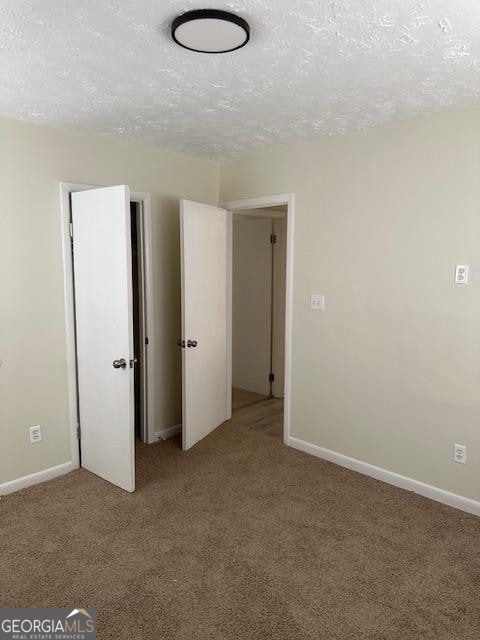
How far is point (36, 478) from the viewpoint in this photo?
3148mm

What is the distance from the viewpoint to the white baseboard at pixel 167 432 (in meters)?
3.93

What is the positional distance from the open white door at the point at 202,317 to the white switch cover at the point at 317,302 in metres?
0.90

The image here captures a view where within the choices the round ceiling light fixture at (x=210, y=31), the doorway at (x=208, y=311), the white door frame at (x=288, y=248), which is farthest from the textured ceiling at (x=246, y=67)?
the doorway at (x=208, y=311)

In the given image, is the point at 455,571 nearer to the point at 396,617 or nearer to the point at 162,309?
the point at 396,617

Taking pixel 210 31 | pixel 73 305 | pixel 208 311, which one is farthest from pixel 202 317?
pixel 210 31

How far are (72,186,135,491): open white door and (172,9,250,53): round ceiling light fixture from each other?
1.18 meters

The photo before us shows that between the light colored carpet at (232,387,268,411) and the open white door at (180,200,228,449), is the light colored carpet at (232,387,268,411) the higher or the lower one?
the lower one

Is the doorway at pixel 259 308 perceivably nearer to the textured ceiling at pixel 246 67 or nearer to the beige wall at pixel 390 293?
the beige wall at pixel 390 293

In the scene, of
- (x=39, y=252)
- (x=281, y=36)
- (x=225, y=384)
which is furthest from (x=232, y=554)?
(x=281, y=36)

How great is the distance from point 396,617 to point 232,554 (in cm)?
84

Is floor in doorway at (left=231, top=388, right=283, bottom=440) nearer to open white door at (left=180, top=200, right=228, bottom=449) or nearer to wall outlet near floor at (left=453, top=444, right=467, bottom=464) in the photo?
open white door at (left=180, top=200, right=228, bottom=449)

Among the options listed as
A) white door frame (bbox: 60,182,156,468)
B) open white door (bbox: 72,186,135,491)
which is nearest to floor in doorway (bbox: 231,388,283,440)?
white door frame (bbox: 60,182,156,468)

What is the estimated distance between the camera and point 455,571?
7.50ft

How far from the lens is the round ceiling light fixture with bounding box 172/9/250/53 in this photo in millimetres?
1608
